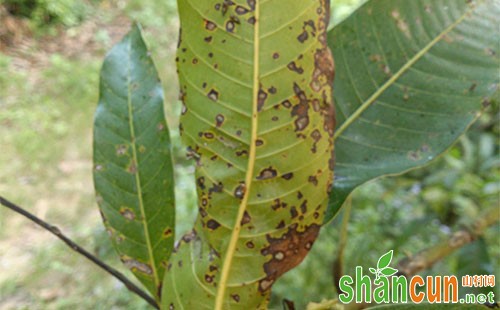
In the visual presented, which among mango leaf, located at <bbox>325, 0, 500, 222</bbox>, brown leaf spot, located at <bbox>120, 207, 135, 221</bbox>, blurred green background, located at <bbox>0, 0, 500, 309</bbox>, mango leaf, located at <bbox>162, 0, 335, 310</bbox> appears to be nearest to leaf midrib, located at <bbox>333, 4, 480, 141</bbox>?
mango leaf, located at <bbox>325, 0, 500, 222</bbox>

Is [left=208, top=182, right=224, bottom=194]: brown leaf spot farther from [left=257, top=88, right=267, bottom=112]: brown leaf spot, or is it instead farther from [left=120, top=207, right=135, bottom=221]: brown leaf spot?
[left=120, top=207, right=135, bottom=221]: brown leaf spot

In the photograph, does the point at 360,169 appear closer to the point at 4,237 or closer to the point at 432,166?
the point at 432,166

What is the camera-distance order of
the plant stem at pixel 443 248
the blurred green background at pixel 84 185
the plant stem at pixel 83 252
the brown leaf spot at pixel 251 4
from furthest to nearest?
the blurred green background at pixel 84 185, the plant stem at pixel 443 248, the plant stem at pixel 83 252, the brown leaf spot at pixel 251 4

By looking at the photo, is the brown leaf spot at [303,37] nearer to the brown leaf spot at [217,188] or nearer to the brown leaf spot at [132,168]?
the brown leaf spot at [217,188]

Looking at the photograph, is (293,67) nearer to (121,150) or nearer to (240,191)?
(240,191)

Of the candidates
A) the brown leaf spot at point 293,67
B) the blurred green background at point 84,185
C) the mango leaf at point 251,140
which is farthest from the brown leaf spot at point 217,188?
the blurred green background at point 84,185

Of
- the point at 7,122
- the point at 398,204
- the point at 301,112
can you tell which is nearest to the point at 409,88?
the point at 301,112

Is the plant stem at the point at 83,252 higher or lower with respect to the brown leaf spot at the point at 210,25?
lower
